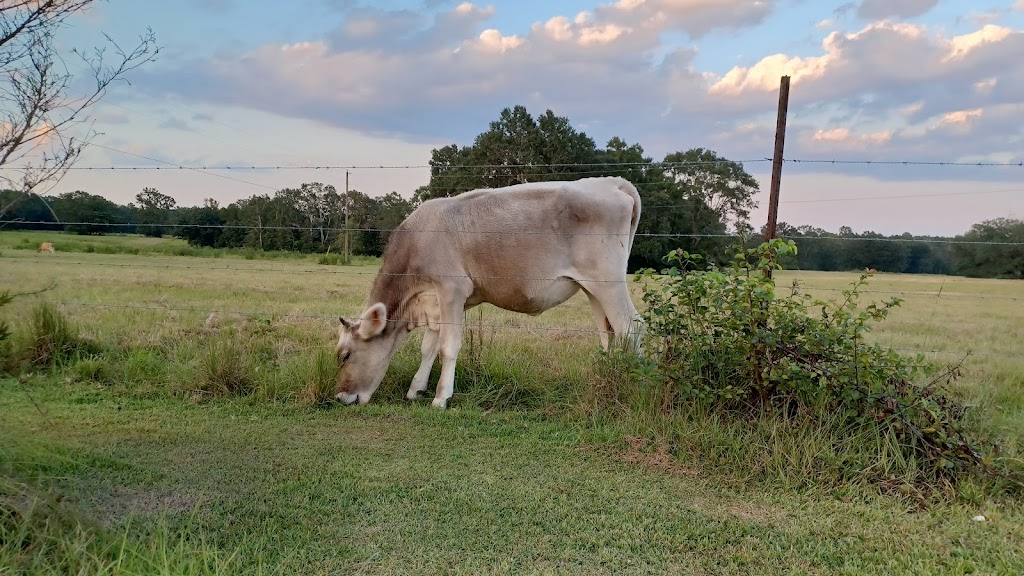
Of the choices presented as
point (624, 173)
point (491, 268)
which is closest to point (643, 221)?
point (624, 173)

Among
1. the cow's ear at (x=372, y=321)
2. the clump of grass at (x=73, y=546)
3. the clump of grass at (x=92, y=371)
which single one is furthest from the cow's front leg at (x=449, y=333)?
the clump of grass at (x=92, y=371)

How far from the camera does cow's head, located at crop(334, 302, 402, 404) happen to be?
5.93 metres

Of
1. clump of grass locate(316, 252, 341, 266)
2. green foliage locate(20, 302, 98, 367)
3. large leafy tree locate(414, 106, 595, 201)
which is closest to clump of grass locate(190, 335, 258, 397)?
green foliage locate(20, 302, 98, 367)

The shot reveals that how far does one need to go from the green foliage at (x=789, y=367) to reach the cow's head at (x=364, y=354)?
2.71m

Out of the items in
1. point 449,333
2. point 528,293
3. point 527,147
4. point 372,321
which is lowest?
point 449,333

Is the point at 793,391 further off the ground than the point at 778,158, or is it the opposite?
the point at 778,158

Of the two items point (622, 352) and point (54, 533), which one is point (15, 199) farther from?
point (622, 352)

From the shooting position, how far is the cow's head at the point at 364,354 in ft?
19.5

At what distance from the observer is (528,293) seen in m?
6.21

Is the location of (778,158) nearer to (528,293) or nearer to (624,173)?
(528,293)

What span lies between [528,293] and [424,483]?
267 cm

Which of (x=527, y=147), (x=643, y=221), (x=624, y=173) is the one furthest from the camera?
(x=527, y=147)

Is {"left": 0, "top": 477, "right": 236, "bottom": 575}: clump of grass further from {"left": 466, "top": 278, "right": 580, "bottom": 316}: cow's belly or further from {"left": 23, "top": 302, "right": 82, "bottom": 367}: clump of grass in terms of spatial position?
{"left": 23, "top": 302, "right": 82, "bottom": 367}: clump of grass

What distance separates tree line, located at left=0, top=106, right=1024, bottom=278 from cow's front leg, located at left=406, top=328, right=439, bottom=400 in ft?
4.18
